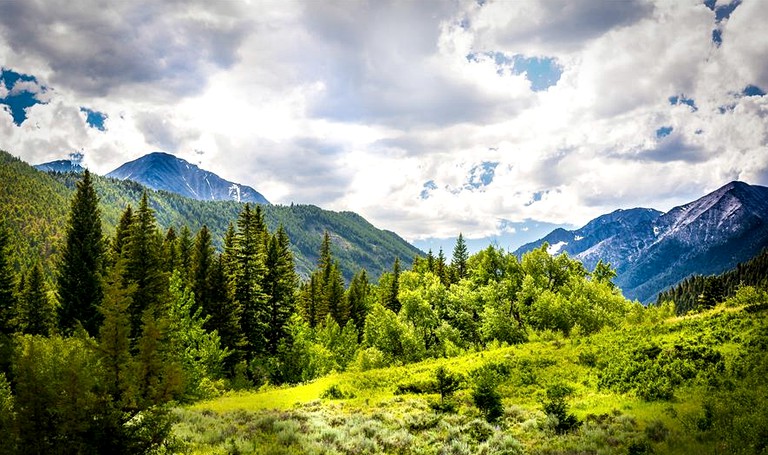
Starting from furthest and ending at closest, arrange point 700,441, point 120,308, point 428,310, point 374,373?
point 428,310, point 374,373, point 120,308, point 700,441

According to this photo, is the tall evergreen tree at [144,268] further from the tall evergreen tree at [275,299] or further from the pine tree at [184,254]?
the tall evergreen tree at [275,299]

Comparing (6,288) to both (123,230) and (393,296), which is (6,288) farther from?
(393,296)

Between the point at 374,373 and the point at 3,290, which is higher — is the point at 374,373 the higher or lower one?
the lower one

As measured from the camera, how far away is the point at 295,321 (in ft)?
162

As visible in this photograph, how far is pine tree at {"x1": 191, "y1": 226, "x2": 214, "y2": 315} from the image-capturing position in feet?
157

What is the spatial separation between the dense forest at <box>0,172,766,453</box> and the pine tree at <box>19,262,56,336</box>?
0.19 metres

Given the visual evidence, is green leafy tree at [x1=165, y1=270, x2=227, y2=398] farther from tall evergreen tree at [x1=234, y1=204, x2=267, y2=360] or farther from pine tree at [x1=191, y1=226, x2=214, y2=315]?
tall evergreen tree at [x1=234, y1=204, x2=267, y2=360]

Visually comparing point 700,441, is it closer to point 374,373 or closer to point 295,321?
point 374,373

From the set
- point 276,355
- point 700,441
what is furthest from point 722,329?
point 276,355

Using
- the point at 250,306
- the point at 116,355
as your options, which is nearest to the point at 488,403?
the point at 116,355

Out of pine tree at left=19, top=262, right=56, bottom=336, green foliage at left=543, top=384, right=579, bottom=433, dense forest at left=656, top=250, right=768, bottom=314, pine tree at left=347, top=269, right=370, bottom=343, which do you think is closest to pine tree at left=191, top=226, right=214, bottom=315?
pine tree at left=19, top=262, right=56, bottom=336

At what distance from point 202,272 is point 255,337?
9.26 meters

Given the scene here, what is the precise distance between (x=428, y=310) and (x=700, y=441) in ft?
130

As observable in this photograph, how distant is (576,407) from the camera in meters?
20.0
